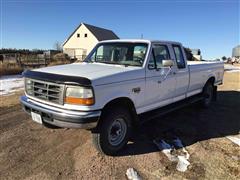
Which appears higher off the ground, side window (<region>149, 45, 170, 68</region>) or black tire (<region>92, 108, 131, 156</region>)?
side window (<region>149, 45, 170, 68</region>)

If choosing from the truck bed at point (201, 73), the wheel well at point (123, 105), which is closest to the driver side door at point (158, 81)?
the wheel well at point (123, 105)

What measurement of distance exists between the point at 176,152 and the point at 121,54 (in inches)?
89.0

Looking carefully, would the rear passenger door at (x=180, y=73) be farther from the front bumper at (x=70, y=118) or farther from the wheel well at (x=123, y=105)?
the front bumper at (x=70, y=118)

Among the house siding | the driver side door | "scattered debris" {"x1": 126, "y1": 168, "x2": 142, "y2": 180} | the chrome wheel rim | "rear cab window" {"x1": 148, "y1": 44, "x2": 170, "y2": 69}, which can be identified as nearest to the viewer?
"scattered debris" {"x1": 126, "y1": 168, "x2": 142, "y2": 180}

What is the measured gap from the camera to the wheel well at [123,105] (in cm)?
390

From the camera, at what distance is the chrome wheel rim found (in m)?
4.20

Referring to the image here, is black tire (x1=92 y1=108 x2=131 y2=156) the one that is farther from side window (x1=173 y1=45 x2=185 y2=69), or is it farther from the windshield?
side window (x1=173 y1=45 x2=185 y2=69)

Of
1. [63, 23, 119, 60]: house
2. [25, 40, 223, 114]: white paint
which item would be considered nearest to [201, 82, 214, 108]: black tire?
[25, 40, 223, 114]: white paint

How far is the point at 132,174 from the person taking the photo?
362 cm

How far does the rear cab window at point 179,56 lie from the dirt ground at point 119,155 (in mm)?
1443

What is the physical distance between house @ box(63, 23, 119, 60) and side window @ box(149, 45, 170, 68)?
38.3 metres

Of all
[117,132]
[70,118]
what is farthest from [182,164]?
[70,118]

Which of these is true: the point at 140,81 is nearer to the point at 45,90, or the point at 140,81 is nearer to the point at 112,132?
the point at 112,132

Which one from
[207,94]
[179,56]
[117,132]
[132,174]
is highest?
[179,56]
